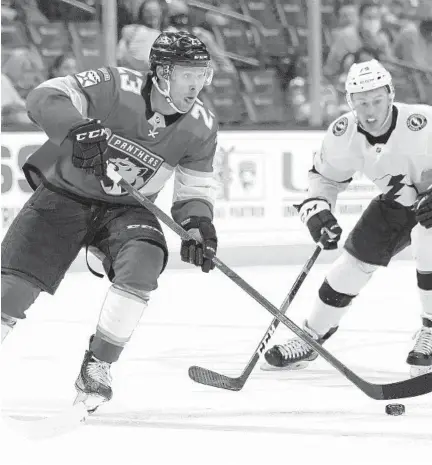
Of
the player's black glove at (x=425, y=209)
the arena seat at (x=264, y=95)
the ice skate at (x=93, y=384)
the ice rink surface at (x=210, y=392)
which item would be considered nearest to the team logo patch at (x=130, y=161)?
the ice skate at (x=93, y=384)

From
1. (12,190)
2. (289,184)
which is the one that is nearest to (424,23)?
(289,184)

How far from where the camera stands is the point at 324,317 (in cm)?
337

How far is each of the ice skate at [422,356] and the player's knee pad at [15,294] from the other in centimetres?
119

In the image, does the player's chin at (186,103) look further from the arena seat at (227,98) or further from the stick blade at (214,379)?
the arena seat at (227,98)

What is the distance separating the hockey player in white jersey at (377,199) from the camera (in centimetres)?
306

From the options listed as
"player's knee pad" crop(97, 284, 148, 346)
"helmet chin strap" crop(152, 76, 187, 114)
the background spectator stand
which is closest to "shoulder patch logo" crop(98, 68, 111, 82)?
"helmet chin strap" crop(152, 76, 187, 114)

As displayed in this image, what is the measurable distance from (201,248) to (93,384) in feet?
1.45

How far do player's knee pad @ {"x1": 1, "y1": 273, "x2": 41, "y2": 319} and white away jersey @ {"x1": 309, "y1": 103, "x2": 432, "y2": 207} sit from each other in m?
1.06

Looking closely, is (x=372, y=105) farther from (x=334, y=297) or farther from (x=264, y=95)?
(x=264, y=95)

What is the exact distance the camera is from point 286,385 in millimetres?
3066

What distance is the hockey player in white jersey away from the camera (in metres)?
3.06

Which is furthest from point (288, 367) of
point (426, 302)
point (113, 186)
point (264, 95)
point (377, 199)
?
point (264, 95)

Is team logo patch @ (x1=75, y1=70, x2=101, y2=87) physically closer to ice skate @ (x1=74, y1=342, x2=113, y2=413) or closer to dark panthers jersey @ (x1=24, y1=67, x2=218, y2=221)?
dark panthers jersey @ (x1=24, y1=67, x2=218, y2=221)

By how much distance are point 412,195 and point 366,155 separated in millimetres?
189
